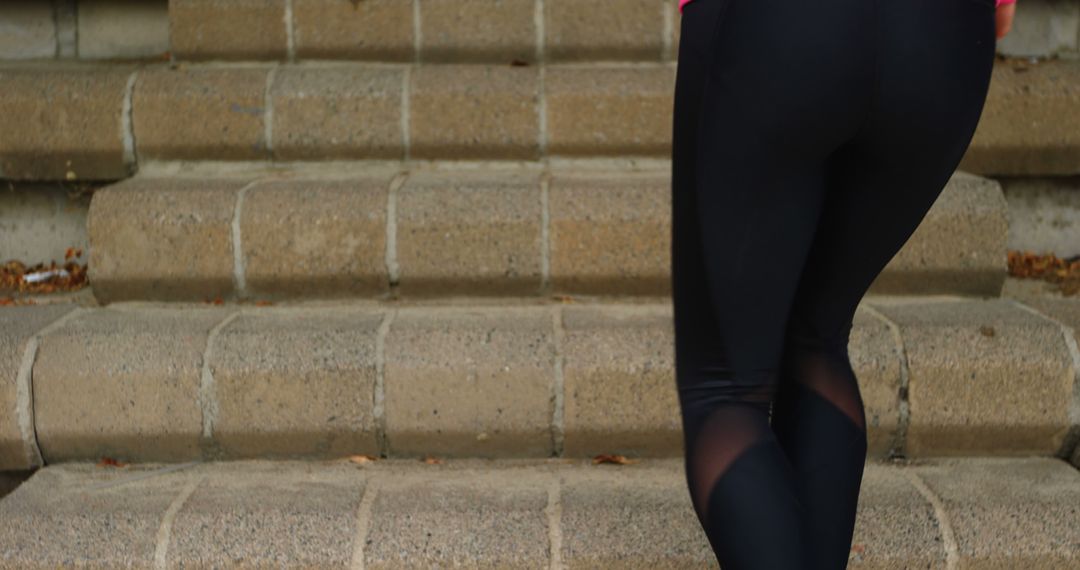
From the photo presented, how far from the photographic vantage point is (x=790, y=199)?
1.14 metres

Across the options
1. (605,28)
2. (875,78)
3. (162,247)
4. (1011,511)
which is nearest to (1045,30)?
(605,28)

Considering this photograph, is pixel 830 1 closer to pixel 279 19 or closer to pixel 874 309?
pixel 874 309

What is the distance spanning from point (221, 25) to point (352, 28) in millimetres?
384

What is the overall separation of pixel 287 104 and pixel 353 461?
3.52 feet

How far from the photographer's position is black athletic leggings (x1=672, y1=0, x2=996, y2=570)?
1.07 m

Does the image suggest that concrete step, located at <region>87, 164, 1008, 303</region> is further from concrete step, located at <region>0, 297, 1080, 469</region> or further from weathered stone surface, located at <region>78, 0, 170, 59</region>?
weathered stone surface, located at <region>78, 0, 170, 59</region>

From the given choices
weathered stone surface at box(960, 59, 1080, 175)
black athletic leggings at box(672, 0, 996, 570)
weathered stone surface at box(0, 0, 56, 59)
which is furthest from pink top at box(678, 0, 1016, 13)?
weathered stone surface at box(0, 0, 56, 59)

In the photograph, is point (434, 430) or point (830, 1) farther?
point (434, 430)

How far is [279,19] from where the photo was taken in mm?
2873

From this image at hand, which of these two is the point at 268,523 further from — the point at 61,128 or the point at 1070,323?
the point at 1070,323

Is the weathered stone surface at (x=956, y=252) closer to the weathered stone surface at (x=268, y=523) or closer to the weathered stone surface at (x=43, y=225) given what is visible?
the weathered stone surface at (x=268, y=523)

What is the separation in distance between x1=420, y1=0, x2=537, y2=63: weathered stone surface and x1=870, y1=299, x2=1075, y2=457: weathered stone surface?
1.47 meters

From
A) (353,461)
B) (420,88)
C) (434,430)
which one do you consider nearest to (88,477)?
(353,461)

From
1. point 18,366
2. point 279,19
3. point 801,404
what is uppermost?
point 279,19
